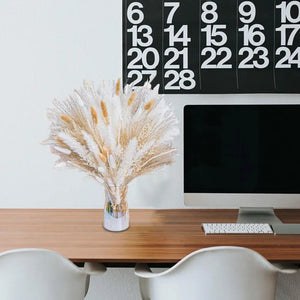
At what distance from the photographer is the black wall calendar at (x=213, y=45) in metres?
2.21

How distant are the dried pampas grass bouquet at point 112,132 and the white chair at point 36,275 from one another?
0.41 metres

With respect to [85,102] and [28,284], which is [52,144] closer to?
[85,102]

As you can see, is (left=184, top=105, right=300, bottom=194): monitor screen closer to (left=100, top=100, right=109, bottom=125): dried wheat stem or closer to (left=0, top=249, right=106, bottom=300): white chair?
(left=100, top=100, right=109, bottom=125): dried wheat stem

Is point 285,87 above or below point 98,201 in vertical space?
above

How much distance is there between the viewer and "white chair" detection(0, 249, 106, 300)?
1431 millimetres

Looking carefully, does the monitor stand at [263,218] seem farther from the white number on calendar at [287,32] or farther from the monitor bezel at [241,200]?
the white number on calendar at [287,32]

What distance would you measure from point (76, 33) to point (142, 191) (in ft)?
2.79

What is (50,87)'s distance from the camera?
2.30 m

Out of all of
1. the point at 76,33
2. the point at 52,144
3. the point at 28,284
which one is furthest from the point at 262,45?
the point at 28,284

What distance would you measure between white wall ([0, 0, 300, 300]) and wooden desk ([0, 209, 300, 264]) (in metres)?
0.12

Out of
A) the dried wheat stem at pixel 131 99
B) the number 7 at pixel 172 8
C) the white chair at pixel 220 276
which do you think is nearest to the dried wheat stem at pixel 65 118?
the dried wheat stem at pixel 131 99

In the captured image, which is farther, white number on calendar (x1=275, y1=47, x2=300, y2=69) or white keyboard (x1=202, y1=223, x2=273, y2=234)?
white number on calendar (x1=275, y1=47, x2=300, y2=69)

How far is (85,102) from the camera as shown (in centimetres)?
182

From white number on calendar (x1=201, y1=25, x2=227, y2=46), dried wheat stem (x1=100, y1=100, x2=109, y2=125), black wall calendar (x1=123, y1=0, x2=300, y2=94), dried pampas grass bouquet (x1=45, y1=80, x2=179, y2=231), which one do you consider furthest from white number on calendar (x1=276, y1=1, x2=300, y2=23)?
dried wheat stem (x1=100, y1=100, x2=109, y2=125)
